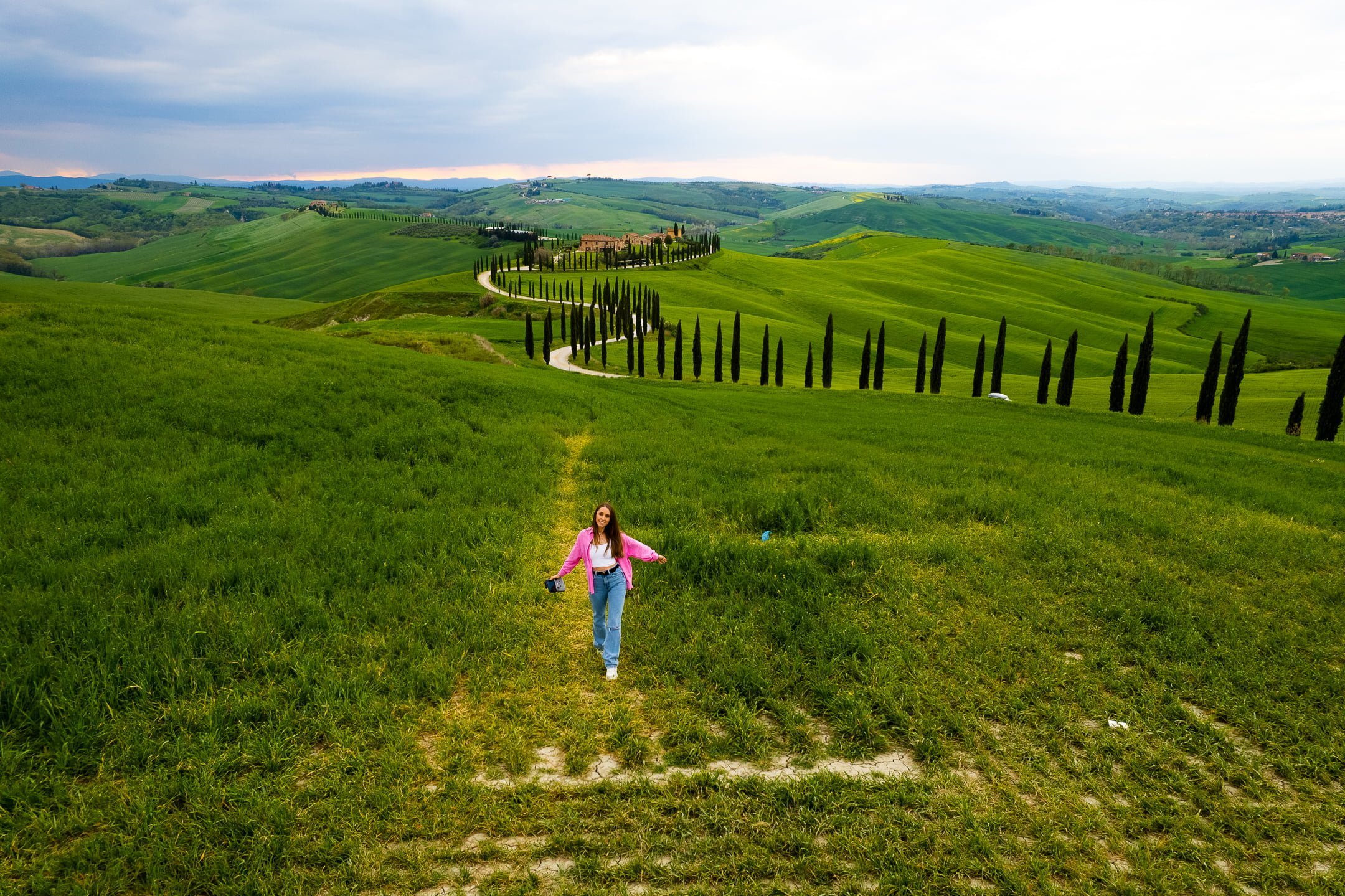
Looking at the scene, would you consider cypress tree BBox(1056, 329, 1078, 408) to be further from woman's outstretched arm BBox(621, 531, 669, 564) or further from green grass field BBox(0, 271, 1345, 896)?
→ woman's outstretched arm BBox(621, 531, 669, 564)

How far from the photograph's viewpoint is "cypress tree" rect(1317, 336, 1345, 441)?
131 ft

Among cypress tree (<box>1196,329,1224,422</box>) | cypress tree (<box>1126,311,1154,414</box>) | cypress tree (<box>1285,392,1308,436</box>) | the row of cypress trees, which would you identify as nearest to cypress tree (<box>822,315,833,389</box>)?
the row of cypress trees

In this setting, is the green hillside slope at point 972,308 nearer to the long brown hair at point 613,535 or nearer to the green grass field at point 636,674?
the green grass field at point 636,674

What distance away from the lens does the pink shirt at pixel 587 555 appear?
10586mm

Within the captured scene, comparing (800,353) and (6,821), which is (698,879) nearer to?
(6,821)

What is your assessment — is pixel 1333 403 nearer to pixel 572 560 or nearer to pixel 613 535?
pixel 613 535

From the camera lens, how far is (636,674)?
10336 mm

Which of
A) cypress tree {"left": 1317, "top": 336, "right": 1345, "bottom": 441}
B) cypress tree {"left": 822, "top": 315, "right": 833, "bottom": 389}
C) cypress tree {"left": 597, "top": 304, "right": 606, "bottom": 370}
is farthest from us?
cypress tree {"left": 597, "top": 304, "right": 606, "bottom": 370}

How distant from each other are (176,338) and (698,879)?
3062 centimetres

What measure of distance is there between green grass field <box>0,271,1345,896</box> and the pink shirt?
4.54 ft

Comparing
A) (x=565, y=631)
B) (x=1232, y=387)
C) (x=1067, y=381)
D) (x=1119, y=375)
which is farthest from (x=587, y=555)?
(x=1067, y=381)

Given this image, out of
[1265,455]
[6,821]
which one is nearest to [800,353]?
[1265,455]

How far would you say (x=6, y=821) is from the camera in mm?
6930

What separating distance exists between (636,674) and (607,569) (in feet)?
5.65
